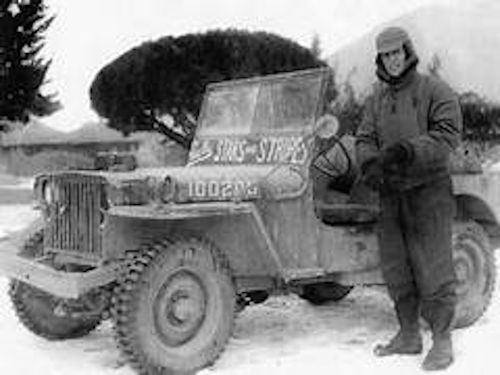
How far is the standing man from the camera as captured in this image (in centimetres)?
588

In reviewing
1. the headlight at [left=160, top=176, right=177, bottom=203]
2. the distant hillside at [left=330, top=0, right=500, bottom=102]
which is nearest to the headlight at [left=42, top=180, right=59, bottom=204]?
the headlight at [left=160, top=176, right=177, bottom=203]

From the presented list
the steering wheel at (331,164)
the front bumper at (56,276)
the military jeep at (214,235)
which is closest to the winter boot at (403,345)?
the military jeep at (214,235)

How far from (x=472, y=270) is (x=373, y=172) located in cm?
168

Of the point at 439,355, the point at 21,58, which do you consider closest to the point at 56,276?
the point at 439,355

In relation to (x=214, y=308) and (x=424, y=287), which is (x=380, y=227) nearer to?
(x=424, y=287)

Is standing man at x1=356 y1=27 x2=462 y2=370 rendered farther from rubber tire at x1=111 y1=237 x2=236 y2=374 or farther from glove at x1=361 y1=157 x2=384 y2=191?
rubber tire at x1=111 y1=237 x2=236 y2=374

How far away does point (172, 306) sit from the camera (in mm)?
5836

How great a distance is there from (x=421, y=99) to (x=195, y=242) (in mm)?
1634

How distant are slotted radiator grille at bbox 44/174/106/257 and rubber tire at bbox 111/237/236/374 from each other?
48 centimetres

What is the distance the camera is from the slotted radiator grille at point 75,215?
19.8ft

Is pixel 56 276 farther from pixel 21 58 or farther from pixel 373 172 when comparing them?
pixel 21 58

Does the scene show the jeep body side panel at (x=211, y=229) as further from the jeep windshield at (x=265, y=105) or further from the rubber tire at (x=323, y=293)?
the rubber tire at (x=323, y=293)

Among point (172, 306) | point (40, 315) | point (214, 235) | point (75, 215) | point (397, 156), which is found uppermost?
point (397, 156)

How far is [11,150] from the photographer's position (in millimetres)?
43938
